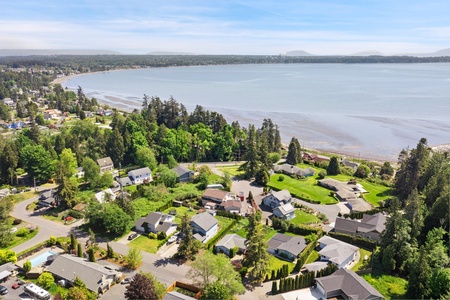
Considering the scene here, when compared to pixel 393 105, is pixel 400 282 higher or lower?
lower

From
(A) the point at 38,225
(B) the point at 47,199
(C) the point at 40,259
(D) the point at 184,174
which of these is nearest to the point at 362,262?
(D) the point at 184,174

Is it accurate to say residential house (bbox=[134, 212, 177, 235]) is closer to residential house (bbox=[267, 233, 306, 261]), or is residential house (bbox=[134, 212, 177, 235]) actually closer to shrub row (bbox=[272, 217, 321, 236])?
residential house (bbox=[267, 233, 306, 261])

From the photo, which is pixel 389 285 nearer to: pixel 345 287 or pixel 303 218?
pixel 345 287

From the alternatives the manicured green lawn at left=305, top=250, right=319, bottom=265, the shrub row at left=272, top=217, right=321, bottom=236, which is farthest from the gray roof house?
the shrub row at left=272, top=217, right=321, bottom=236

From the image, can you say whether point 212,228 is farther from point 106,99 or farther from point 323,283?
point 106,99

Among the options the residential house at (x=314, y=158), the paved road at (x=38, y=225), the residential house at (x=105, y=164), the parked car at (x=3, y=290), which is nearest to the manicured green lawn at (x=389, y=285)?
the parked car at (x=3, y=290)

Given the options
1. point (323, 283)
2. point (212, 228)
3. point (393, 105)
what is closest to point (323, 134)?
point (393, 105)

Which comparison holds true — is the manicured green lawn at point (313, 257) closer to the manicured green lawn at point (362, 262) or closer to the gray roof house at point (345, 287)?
the manicured green lawn at point (362, 262)
